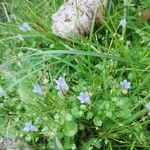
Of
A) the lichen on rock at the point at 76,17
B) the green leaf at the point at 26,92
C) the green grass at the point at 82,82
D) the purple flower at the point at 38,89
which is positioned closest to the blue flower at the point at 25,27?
the green grass at the point at 82,82

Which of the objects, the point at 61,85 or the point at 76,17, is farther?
the point at 76,17

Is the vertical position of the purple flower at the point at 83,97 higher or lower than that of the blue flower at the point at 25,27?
lower

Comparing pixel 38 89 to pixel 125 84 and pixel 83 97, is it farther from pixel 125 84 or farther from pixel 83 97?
pixel 125 84

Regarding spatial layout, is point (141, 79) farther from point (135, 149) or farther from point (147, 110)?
point (135, 149)

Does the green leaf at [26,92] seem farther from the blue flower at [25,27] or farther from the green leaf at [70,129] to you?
the blue flower at [25,27]

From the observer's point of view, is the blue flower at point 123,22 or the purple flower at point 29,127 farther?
the blue flower at point 123,22

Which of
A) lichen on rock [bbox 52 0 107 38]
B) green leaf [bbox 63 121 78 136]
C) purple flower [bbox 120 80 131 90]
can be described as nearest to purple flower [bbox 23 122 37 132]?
green leaf [bbox 63 121 78 136]

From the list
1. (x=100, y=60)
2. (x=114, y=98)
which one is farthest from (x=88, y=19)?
(x=114, y=98)

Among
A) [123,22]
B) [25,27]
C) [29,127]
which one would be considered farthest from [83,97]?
[25,27]
